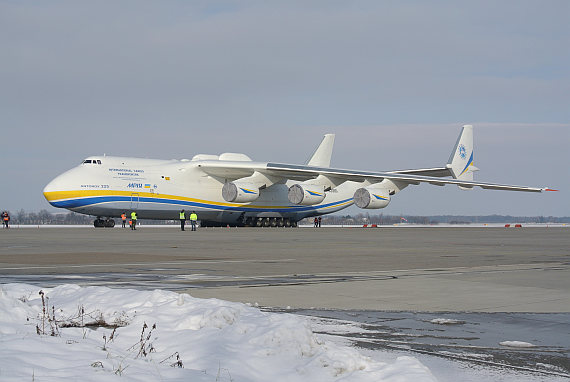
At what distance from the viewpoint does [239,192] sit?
141 ft

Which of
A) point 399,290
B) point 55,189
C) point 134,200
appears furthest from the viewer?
point 134,200

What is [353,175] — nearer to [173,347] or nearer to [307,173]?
[307,173]

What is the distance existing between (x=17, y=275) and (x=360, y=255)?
880 centimetres

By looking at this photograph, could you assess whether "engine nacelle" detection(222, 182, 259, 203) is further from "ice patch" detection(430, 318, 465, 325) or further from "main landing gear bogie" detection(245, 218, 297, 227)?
"ice patch" detection(430, 318, 465, 325)

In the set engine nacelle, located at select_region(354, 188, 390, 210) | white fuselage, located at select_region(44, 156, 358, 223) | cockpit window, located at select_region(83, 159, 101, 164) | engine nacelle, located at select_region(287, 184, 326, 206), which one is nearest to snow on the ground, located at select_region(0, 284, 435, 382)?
white fuselage, located at select_region(44, 156, 358, 223)

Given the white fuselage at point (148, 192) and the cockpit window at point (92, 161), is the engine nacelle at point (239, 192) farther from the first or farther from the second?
the cockpit window at point (92, 161)

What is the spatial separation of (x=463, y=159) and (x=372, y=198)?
1052cm

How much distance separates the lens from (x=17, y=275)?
A: 11.4 metres

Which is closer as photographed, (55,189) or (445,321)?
(445,321)

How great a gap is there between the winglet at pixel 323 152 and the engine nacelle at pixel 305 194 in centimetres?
894

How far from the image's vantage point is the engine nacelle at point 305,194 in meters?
44.8

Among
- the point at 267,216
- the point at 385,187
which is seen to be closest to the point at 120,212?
the point at 267,216

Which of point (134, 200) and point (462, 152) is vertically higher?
point (462, 152)

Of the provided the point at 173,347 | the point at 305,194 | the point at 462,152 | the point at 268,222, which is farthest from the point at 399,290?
the point at 462,152
